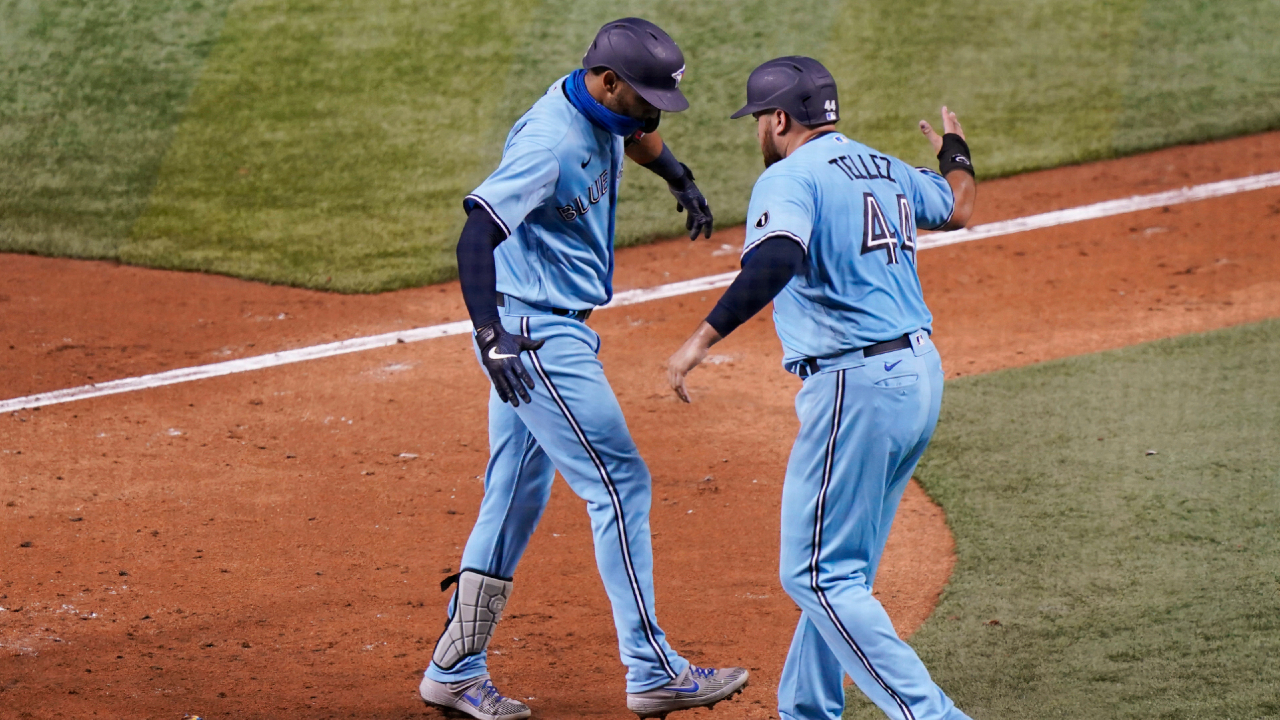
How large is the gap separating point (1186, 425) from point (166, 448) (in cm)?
409

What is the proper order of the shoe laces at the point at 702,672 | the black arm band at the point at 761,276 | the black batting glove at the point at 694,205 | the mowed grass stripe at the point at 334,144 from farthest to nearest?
the mowed grass stripe at the point at 334,144, the black batting glove at the point at 694,205, the shoe laces at the point at 702,672, the black arm band at the point at 761,276

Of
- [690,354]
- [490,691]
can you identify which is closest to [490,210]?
[690,354]

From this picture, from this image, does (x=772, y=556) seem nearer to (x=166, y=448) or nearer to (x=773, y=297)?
(x=773, y=297)

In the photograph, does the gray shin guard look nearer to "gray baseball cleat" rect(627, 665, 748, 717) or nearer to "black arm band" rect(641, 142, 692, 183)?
"gray baseball cleat" rect(627, 665, 748, 717)

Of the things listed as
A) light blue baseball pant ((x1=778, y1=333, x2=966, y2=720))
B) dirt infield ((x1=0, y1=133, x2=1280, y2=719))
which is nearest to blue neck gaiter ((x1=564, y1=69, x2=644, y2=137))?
light blue baseball pant ((x1=778, y1=333, x2=966, y2=720))

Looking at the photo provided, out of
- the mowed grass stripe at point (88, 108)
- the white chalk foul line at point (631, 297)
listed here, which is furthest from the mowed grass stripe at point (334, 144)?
the white chalk foul line at point (631, 297)

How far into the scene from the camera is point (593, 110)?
136 inches

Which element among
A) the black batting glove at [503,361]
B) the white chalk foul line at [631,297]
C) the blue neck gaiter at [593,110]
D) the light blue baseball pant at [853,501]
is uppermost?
the blue neck gaiter at [593,110]

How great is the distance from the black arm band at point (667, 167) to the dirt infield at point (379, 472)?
130 cm

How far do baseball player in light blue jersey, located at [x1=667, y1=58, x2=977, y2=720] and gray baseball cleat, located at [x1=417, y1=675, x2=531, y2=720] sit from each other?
880mm

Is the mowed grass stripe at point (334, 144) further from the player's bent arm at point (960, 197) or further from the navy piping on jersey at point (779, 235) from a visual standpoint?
the navy piping on jersey at point (779, 235)

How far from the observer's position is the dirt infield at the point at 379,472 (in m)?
3.89

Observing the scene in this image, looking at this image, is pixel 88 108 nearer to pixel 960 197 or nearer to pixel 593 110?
pixel 593 110

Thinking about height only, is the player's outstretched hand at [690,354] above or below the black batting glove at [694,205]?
below
